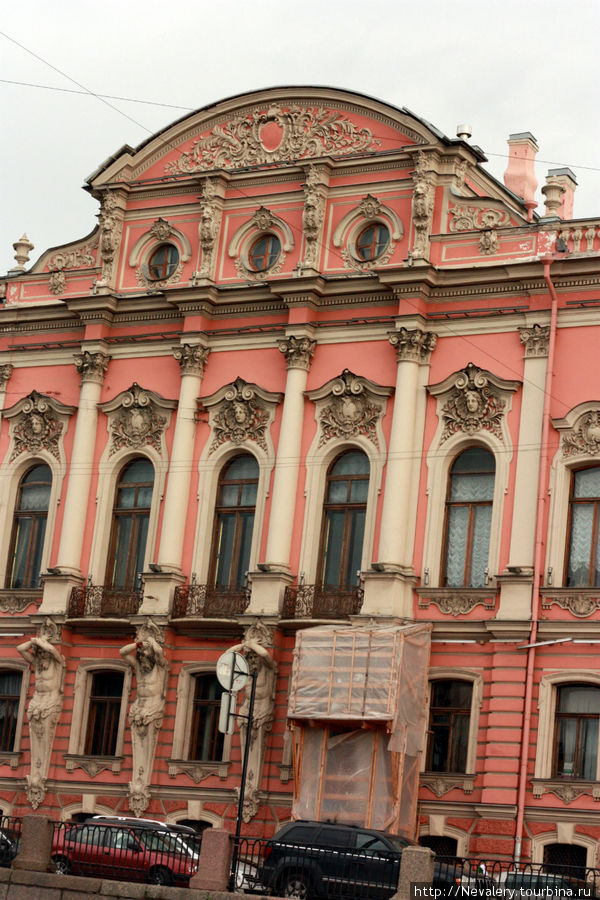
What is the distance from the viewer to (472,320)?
30844mm

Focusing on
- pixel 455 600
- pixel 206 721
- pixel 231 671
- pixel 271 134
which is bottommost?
pixel 206 721

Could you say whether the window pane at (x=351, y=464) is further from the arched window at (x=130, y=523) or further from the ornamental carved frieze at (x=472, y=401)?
the arched window at (x=130, y=523)

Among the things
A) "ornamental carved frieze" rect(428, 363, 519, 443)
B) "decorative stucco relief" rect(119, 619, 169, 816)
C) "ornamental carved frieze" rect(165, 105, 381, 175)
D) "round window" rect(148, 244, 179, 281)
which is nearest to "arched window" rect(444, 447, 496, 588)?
"ornamental carved frieze" rect(428, 363, 519, 443)

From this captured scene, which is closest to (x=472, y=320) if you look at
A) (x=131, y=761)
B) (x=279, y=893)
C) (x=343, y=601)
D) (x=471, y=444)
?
(x=471, y=444)

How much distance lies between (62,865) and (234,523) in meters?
10.3

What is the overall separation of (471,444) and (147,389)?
23.5 ft

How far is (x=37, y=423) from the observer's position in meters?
35.0

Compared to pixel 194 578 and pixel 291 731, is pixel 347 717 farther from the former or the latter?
pixel 194 578

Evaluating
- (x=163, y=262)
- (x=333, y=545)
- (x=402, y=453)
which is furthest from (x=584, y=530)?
(x=163, y=262)

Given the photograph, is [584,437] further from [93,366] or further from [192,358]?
[93,366]

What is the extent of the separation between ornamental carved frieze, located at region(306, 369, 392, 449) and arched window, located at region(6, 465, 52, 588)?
21.6 ft

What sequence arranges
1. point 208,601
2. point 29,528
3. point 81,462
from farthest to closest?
point 29,528
point 81,462
point 208,601

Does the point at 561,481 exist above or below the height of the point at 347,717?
above

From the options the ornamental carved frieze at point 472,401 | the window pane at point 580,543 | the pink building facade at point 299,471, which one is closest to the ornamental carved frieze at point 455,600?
the pink building facade at point 299,471
